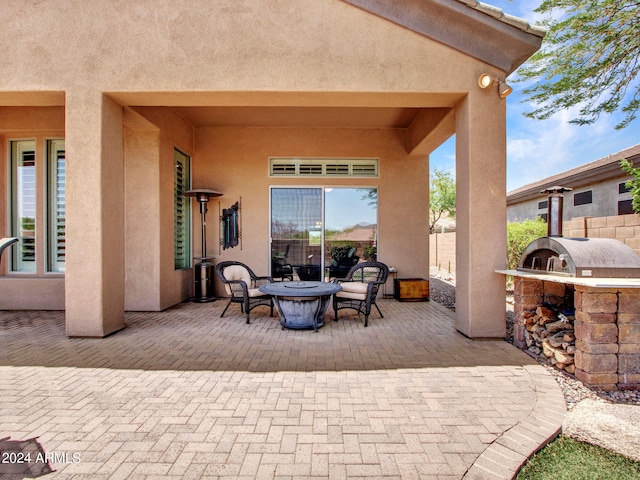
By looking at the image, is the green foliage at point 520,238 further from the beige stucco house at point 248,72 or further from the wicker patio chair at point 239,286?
the wicker patio chair at point 239,286

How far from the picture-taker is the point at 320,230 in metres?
7.16

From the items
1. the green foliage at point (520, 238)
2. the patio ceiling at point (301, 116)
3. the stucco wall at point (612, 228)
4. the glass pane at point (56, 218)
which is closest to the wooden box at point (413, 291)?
the stucco wall at point (612, 228)

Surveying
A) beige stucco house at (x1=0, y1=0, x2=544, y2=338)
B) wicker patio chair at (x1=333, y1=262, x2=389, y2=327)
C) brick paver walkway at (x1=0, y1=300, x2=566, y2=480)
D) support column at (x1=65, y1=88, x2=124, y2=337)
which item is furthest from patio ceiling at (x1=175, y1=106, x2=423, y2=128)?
brick paver walkway at (x1=0, y1=300, x2=566, y2=480)

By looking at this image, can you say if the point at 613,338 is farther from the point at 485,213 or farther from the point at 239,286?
the point at 239,286

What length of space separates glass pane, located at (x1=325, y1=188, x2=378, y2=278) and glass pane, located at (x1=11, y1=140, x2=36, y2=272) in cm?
539

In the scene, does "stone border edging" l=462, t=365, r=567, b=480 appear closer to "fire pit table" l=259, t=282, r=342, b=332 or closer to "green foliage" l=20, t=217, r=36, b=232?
"fire pit table" l=259, t=282, r=342, b=332

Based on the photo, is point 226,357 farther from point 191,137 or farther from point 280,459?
point 191,137

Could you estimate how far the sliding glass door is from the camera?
282 inches

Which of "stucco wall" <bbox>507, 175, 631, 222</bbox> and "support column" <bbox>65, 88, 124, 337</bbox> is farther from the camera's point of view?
"stucco wall" <bbox>507, 175, 631, 222</bbox>

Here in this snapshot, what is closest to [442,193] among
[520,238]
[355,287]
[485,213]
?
[520,238]

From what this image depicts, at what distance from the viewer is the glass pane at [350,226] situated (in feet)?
23.6

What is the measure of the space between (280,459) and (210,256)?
5.68 metres

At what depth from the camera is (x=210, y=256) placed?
7.16m

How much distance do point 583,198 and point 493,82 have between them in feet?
29.7
